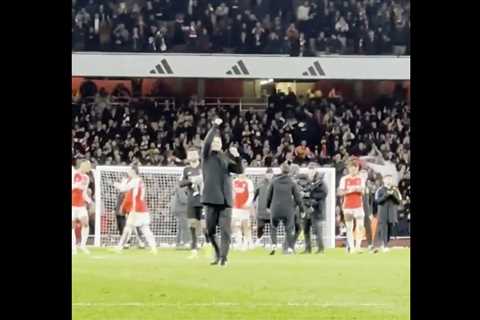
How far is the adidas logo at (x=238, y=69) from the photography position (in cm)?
2264

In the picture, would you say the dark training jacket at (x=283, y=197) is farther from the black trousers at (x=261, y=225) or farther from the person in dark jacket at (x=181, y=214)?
the person in dark jacket at (x=181, y=214)

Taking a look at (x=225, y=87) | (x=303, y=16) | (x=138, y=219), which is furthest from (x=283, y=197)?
(x=303, y=16)

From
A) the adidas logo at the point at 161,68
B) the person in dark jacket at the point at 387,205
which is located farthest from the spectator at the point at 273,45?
the person in dark jacket at the point at 387,205

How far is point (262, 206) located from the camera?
45.3 ft

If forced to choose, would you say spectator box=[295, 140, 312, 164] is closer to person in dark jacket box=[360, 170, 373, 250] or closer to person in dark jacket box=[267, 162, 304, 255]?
person in dark jacket box=[360, 170, 373, 250]

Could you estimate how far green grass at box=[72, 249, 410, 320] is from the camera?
26.7 ft

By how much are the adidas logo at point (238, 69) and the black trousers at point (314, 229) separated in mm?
9370

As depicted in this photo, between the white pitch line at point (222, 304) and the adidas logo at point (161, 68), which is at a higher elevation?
the adidas logo at point (161, 68)

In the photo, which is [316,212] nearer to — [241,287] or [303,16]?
[241,287]

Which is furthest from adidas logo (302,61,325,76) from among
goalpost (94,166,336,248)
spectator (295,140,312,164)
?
goalpost (94,166,336,248)

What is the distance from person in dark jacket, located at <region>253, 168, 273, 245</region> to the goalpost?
0.34 m

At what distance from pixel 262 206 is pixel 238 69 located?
9165mm

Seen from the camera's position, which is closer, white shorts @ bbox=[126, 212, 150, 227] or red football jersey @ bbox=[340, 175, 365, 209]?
white shorts @ bbox=[126, 212, 150, 227]
